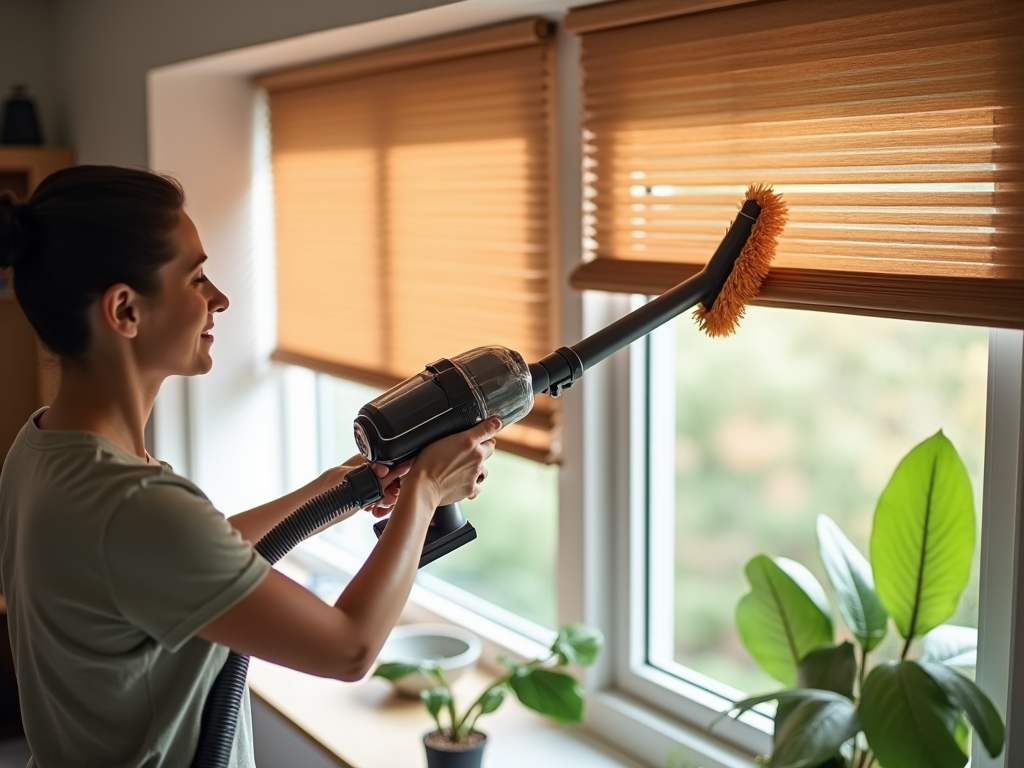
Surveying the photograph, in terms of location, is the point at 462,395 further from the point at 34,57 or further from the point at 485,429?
the point at 34,57

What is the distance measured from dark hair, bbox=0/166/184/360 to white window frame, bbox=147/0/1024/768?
0.76 metres

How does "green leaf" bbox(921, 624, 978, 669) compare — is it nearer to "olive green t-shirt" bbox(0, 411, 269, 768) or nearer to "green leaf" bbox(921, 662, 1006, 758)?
"green leaf" bbox(921, 662, 1006, 758)

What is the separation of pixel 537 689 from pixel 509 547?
88cm

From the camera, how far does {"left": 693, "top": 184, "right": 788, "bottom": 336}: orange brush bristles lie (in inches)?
54.3

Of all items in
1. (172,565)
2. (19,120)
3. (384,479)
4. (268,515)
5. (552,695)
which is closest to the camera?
(172,565)

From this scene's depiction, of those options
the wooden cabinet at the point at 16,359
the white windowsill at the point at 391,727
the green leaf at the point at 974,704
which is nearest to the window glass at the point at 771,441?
the white windowsill at the point at 391,727

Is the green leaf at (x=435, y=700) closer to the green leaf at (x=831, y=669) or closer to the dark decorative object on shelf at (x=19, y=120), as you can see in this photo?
the green leaf at (x=831, y=669)

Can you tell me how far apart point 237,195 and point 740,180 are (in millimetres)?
1673

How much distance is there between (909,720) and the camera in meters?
1.21

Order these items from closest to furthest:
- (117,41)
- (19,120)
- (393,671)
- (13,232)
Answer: (13,232)
(393,671)
(117,41)
(19,120)

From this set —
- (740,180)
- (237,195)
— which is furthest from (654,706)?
(237,195)

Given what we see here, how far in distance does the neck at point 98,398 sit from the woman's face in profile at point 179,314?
0.09 ft

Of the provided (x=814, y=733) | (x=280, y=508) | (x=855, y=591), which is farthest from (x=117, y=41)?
(x=814, y=733)

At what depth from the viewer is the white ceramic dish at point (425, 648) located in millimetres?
2160
